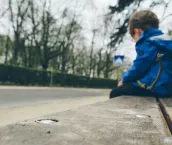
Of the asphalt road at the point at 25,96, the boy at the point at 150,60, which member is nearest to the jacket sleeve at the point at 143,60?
the boy at the point at 150,60

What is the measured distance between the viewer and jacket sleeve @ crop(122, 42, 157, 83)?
9.21 feet

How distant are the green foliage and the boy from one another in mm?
21072

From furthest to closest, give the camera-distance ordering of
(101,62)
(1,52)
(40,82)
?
1. (101,62)
2. (1,52)
3. (40,82)

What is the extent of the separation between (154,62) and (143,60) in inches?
4.2

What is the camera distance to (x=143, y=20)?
292cm

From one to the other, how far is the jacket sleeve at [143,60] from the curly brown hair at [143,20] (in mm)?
191

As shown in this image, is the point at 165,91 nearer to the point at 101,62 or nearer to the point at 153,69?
the point at 153,69

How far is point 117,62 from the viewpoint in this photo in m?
19.6

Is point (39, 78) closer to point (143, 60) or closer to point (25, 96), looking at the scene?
point (25, 96)

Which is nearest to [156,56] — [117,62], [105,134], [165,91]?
[165,91]

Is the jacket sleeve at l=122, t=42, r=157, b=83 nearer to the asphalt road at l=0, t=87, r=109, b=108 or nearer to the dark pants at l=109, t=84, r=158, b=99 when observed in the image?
the dark pants at l=109, t=84, r=158, b=99

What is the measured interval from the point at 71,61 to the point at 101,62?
5.22 meters

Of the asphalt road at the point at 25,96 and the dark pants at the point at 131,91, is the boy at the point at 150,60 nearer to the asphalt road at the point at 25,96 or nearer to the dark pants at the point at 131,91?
the dark pants at the point at 131,91

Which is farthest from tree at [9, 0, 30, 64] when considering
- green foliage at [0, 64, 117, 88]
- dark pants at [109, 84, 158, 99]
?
dark pants at [109, 84, 158, 99]
